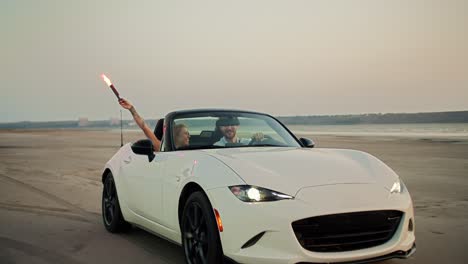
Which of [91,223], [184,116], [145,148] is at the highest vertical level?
[184,116]

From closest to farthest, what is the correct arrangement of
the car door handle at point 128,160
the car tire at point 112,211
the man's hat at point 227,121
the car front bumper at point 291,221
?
the car front bumper at point 291,221 < the man's hat at point 227,121 < the car door handle at point 128,160 < the car tire at point 112,211

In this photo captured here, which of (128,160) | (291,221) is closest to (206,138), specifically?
(128,160)

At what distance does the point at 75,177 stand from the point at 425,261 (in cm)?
932

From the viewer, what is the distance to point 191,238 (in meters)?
4.60

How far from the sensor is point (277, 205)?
3.89 m

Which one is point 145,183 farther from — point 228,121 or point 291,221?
point 291,221

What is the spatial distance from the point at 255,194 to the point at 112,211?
3.24 m

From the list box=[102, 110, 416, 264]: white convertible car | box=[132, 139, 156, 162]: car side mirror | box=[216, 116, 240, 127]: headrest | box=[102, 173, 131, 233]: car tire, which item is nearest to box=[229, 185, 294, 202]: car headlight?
box=[102, 110, 416, 264]: white convertible car

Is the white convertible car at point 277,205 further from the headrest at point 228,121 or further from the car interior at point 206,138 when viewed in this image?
the headrest at point 228,121

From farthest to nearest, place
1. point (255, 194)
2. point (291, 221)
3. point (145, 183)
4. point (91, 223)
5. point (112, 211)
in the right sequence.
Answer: point (91, 223), point (112, 211), point (145, 183), point (255, 194), point (291, 221)

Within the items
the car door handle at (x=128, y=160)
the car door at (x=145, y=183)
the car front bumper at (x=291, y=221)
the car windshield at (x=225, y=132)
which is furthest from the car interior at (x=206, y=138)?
the car front bumper at (x=291, y=221)

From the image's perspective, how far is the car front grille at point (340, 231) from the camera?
385 cm

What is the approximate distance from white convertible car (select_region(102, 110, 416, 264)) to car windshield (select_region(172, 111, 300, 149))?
0.37 ft

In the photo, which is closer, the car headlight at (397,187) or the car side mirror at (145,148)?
the car headlight at (397,187)
